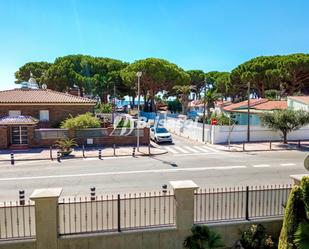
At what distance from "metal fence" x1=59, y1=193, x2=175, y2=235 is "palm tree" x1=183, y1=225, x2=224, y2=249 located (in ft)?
1.93

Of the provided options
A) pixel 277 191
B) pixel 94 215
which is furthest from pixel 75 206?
pixel 277 191

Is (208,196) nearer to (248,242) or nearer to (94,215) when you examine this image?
(248,242)

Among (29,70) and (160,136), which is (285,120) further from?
(29,70)

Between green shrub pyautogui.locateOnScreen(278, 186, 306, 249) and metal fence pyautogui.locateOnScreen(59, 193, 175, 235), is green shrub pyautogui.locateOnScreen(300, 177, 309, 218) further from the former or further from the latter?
metal fence pyautogui.locateOnScreen(59, 193, 175, 235)

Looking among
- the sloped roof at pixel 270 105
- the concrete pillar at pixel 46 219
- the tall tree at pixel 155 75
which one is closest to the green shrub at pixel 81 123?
the concrete pillar at pixel 46 219

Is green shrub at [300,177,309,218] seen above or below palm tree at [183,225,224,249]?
above

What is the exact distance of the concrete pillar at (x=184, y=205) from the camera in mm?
7633

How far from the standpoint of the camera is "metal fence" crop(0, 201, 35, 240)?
23.6ft

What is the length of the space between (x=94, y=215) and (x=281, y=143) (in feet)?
83.5

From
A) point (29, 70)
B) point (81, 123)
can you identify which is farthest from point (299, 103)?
point (29, 70)

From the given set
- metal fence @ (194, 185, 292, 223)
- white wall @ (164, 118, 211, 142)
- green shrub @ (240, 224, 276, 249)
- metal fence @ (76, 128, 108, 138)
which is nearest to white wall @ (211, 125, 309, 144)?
white wall @ (164, 118, 211, 142)

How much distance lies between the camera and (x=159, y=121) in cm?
4588

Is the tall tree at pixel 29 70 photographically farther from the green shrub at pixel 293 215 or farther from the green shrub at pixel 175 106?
the green shrub at pixel 293 215

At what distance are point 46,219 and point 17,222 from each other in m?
0.80
